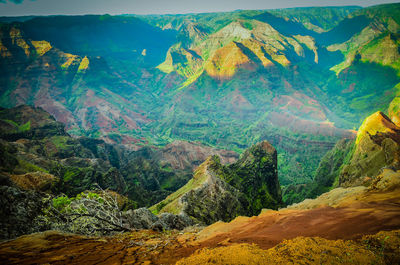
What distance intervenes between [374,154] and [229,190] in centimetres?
5824

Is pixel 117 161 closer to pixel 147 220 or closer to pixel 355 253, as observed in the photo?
pixel 147 220

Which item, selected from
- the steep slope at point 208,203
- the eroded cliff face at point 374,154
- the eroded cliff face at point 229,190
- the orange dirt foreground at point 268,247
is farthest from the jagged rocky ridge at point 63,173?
the eroded cliff face at point 374,154

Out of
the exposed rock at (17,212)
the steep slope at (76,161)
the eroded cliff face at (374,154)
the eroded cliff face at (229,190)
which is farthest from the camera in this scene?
the eroded cliff face at (374,154)

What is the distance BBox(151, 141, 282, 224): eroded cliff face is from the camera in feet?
102

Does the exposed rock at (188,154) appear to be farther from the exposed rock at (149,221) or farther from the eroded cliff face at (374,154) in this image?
the exposed rock at (149,221)

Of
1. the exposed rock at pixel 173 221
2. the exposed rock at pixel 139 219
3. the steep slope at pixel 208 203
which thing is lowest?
the steep slope at pixel 208 203

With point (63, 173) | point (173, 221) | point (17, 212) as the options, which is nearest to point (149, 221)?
point (173, 221)

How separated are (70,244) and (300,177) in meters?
147

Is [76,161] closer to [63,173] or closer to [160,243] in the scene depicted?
[63,173]

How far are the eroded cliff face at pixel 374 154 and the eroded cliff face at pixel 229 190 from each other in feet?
73.5

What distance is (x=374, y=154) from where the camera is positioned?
6712cm

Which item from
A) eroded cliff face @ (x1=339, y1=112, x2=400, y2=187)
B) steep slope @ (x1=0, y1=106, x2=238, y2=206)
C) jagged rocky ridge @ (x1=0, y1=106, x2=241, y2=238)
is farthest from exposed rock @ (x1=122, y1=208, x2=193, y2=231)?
eroded cliff face @ (x1=339, y1=112, x2=400, y2=187)

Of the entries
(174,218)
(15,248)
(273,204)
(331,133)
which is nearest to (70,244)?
(15,248)

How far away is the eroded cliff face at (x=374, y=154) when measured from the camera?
60406mm
